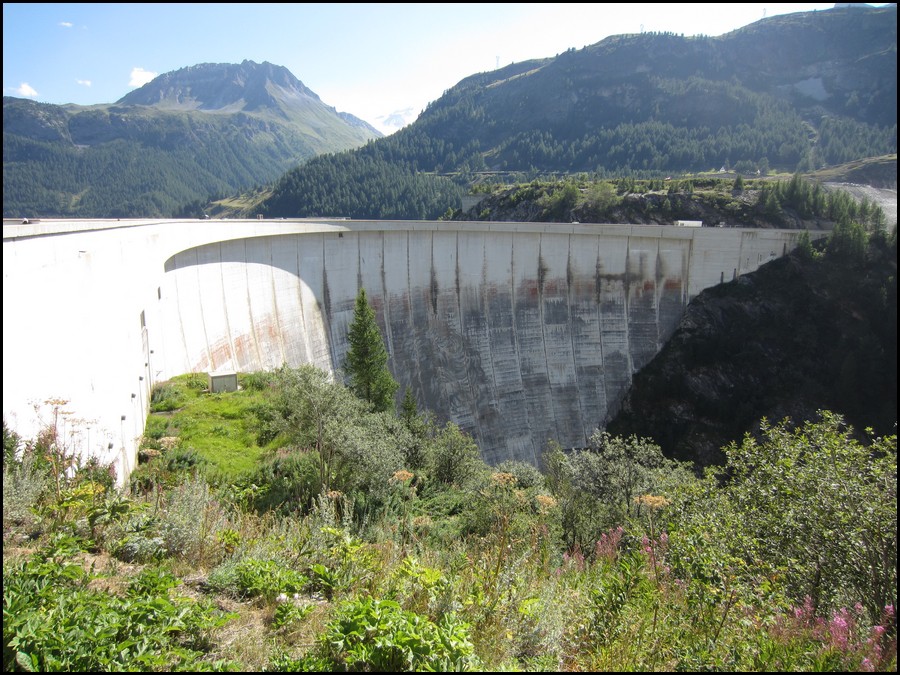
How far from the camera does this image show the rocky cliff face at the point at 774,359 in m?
33.6

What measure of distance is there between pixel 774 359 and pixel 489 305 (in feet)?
66.9

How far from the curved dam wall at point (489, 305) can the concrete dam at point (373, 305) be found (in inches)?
3.1

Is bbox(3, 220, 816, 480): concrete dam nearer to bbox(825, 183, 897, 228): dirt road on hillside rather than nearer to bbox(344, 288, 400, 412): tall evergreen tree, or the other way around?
bbox(344, 288, 400, 412): tall evergreen tree

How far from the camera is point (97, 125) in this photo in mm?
185375

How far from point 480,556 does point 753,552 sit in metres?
3.40

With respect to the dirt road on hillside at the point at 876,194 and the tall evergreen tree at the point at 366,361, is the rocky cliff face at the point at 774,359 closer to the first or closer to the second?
the dirt road on hillside at the point at 876,194

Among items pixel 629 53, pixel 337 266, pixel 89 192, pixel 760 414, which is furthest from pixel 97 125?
pixel 760 414

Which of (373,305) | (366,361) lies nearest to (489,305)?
(373,305)

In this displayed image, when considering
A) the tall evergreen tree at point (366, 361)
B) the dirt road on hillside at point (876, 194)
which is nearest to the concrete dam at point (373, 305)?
the tall evergreen tree at point (366, 361)

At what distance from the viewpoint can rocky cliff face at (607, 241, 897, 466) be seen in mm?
33594

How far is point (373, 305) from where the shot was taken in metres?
26.9

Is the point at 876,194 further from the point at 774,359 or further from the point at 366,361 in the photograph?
the point at 366,361

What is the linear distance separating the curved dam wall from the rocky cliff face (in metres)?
1.58

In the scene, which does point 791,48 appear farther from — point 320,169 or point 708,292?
point 708,292
